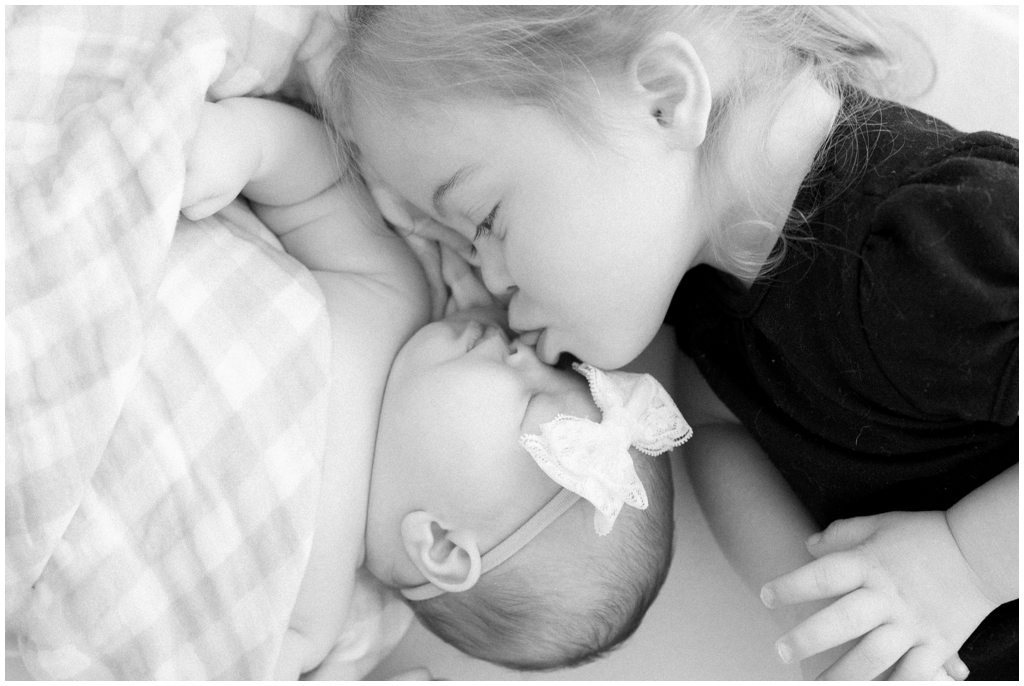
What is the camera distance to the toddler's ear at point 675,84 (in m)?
0.96

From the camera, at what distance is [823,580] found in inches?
44.3

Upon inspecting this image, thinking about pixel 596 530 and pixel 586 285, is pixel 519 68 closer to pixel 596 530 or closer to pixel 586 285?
pixel 586 285

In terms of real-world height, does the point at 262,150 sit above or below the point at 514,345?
above

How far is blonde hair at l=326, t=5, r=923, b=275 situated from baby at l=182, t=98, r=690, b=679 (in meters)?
0.20

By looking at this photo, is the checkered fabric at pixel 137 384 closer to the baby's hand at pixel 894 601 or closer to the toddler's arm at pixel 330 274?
the toddler's arm at pixel 330 274

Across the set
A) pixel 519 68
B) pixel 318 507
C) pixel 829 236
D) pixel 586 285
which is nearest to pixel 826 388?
pixel 829 236

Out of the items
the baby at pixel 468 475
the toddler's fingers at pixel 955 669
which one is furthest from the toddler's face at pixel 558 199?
the toddler's fingers at pixel 955 669

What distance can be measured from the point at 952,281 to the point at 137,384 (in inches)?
34.9

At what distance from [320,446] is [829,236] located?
25.3 inches

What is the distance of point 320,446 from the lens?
1091 millimetres

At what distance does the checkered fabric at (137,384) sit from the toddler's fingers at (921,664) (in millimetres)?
738

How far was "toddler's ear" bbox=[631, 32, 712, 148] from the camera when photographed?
958 millimetres

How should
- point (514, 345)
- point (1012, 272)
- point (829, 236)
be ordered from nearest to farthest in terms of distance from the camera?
point (1012, 272) < point (829, 236) < point (514, 345)

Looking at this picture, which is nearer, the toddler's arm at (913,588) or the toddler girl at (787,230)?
the toddler girl at (787,230)
